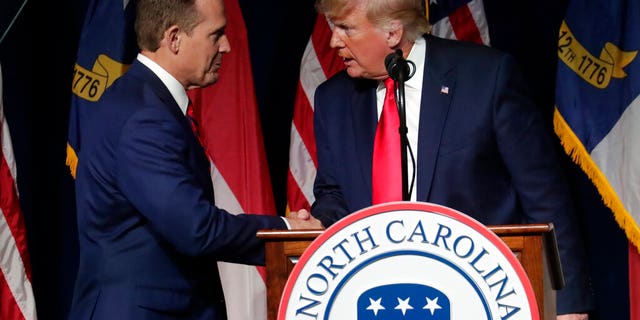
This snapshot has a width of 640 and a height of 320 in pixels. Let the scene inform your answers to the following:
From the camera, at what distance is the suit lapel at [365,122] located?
2.85m

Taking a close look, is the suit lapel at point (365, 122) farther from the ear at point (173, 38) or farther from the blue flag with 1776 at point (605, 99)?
the blue flag with 1776 at point (605, 99)

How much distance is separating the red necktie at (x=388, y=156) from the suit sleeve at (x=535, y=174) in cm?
29

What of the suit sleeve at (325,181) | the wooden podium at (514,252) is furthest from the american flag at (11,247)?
the wooden podium at (514,252)

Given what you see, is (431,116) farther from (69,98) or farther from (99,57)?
(69,98)

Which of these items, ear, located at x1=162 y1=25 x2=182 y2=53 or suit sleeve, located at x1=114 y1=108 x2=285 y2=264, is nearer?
suit sleeve, located at x1=114 y1=108 x2=285 y2=264

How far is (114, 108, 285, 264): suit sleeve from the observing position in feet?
7.83

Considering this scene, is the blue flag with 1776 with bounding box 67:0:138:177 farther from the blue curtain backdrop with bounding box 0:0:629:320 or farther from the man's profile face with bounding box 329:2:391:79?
the man's profile face with bounding box 329:2:391:79

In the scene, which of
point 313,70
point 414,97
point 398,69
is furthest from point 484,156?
point 313,70

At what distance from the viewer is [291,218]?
2.62m

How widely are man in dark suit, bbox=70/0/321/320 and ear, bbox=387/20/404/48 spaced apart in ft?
1.65

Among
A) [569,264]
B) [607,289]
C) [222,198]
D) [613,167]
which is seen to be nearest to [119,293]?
[569,264]

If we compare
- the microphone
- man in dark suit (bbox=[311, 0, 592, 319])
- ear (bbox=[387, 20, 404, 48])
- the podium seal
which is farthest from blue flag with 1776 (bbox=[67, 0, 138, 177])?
the podium seal

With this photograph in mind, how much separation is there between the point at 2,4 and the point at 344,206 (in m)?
2.06

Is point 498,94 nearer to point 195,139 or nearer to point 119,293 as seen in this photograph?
point 195,139
